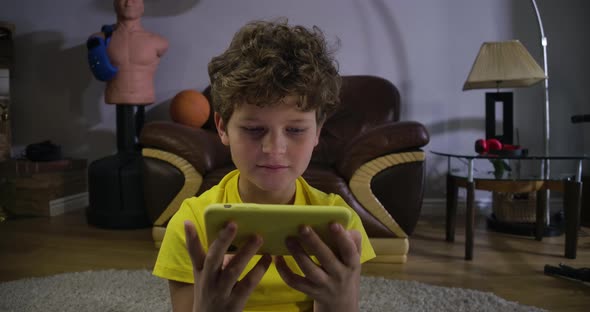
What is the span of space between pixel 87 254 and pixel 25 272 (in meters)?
0.30

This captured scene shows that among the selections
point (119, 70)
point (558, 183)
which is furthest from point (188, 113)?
point (558, 183)

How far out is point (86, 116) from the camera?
11.0 ft

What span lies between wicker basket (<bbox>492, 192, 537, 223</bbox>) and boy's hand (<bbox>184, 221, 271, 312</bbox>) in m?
2.32

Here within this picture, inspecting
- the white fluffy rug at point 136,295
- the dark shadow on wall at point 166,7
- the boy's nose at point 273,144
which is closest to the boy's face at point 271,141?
the boy's nose at point 273,144

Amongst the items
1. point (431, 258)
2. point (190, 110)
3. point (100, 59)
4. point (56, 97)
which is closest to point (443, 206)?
point (431, 258)

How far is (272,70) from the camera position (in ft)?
2.68

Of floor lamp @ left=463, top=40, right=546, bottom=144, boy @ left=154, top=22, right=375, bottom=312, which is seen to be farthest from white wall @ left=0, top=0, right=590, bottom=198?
boy @ left=154, top=22, right=375, bottom=312

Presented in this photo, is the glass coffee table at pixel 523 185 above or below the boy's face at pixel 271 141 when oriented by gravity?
below

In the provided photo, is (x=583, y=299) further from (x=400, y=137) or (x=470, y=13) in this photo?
(x=470, y=13)

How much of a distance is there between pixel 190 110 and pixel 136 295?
4.02 feet

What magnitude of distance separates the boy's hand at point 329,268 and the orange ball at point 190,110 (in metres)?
2.00

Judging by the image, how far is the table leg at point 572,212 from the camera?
2.09 metres

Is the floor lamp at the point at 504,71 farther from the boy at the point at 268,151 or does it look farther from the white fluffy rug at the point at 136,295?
the boy at the point at 268,151

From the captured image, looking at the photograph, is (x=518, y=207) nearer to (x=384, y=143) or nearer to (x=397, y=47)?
(x=384, y=143)
